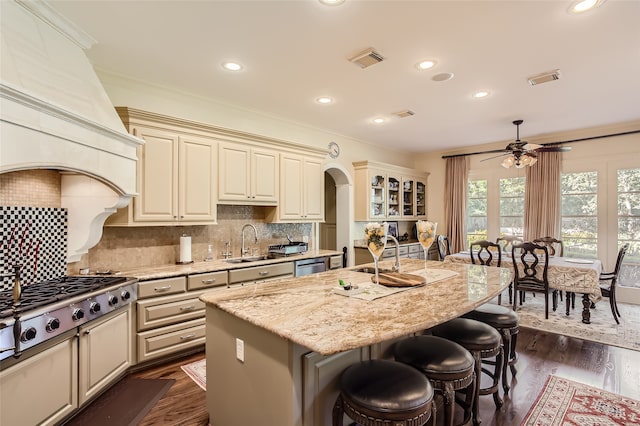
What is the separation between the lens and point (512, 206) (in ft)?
20.8

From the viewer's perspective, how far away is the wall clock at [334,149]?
220 inches

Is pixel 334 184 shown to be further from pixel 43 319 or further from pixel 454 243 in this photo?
pixel 43 319

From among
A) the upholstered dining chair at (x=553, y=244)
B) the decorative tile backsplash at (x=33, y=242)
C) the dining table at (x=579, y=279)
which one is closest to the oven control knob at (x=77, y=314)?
the decorative tile backsplash at (x=33, y=242)

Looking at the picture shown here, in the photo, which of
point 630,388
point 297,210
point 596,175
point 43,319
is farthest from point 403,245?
point 43,319

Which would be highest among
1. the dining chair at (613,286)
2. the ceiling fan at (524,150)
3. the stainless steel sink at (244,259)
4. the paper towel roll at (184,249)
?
the ceiling fan at (524,150)

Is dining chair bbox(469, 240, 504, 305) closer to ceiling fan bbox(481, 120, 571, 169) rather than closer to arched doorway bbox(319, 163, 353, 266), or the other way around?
ceiling fan bbox(481, 120, 571, 169)

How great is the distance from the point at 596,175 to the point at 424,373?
225 inches

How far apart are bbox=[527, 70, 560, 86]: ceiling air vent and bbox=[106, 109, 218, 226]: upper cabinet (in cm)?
355

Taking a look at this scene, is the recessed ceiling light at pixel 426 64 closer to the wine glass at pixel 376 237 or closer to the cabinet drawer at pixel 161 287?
the wine glass at pixel 376 237

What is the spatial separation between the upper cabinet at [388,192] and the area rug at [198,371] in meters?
3.76

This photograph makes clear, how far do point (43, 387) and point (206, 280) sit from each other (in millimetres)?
1501

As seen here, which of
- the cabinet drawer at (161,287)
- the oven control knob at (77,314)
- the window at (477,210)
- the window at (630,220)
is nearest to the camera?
the oven control knob at (77,314)

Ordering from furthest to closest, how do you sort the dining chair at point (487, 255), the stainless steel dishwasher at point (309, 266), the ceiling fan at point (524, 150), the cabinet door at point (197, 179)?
the dining chair at point (487, 255) → the ceiling fan at point (524, 150) → the stainless steel dishwasher at point (309, 266) → the cabinet door at point (197, 179)

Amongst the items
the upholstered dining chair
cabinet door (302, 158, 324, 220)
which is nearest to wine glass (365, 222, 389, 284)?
cabinet door (302, 158, 324, 220)
